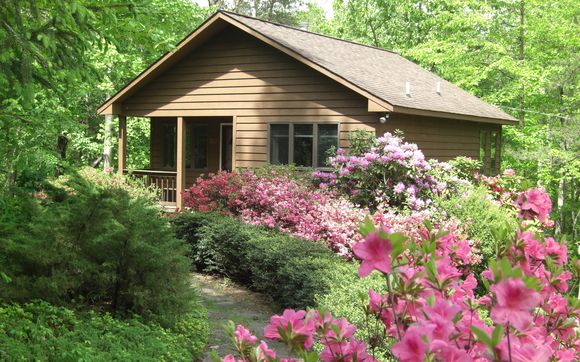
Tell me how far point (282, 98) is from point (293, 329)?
47.4ft

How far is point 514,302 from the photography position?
1.36 metres

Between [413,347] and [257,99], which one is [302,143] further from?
[413,347]

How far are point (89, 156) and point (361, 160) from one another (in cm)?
1925

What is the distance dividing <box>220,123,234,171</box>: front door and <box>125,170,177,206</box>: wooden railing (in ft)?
6.11

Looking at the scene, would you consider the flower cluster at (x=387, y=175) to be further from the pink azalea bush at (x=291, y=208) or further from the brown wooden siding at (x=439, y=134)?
the brown wooden siding at (x=439, y=134)

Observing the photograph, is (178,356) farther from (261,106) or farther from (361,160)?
(261,106)

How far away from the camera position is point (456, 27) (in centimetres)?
2612

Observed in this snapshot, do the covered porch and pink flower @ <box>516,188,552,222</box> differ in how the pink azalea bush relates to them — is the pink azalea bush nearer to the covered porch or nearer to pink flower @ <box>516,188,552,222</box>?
the covered porch

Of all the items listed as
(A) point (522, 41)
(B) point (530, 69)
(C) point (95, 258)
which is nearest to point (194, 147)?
(B) point (530, 69)

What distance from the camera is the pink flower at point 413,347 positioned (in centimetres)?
147

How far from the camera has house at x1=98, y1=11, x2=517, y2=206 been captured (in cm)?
1509

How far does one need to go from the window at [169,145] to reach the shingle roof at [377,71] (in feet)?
15.8

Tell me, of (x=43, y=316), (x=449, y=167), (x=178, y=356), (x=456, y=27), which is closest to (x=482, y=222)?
(x=449, y=167)

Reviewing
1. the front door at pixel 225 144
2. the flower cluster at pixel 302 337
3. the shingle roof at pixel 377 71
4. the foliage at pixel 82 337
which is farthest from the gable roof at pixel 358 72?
the flower cluster at pixel 302 337
